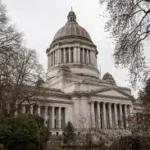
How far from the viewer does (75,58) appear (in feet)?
252

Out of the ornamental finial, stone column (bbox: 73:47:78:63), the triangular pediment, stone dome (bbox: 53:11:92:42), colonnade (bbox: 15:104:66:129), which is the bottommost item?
colonnade (bbox: 15:104:66:129)

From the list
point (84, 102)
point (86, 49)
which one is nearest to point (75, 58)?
point (86, 49)

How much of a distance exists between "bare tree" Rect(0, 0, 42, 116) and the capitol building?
14.3 metres

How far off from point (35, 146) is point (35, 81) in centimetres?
1325

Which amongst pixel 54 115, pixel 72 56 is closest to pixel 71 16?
pixel 72 56

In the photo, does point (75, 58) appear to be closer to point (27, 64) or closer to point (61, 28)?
point (61, 28)

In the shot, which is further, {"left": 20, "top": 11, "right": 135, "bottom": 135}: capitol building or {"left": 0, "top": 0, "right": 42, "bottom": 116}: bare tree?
{"left": 20, "top": 11, "right": 135, "bottom": 135}: capitol building

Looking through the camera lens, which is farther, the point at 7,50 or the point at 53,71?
the point at 53,71

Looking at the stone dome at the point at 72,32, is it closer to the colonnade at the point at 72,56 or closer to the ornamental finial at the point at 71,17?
the ornamental finial at the point at 71,17

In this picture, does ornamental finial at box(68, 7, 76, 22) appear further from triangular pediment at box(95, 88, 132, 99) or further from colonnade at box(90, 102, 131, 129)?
colonnade at box(90, 102, 131, 129)

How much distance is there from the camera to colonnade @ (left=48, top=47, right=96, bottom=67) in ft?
253

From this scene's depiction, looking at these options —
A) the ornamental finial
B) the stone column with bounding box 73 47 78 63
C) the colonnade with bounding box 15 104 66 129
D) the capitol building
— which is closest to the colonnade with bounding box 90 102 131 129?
the capitol building

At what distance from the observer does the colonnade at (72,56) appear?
7719 cm

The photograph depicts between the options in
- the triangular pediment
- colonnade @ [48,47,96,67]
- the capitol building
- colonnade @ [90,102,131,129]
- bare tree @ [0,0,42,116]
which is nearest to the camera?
bare tree @ [0,0,42,116]
